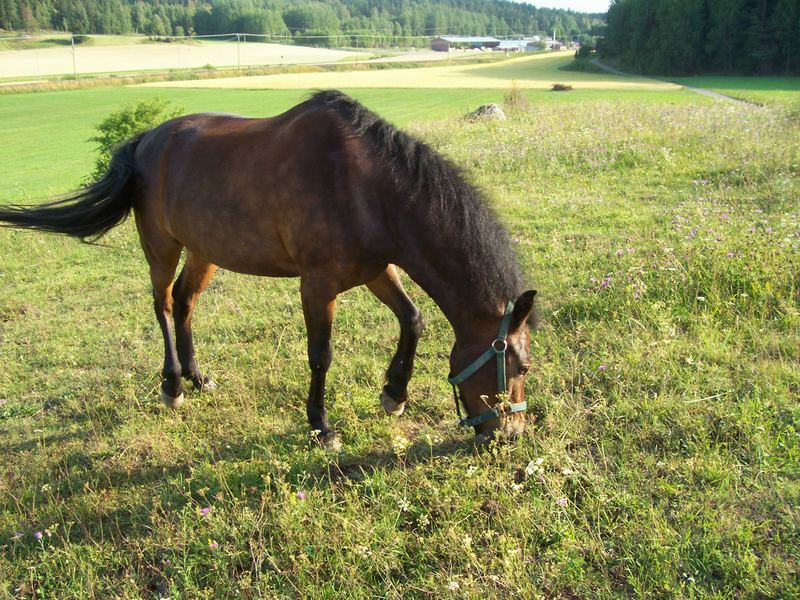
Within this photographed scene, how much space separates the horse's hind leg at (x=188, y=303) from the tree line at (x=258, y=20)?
11338cm

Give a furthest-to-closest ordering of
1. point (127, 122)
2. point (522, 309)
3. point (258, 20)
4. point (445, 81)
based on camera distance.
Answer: point (258, 20)
point (445, 81)
point (127, 122)
point (522, 309)

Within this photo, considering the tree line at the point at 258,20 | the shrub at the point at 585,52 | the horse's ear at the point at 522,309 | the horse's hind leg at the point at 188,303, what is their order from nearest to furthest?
the horse's ear at the point at 522,309 < the horse's hind leg at the point at 188,303 < the shrub at the point at 585,52 < the tree line at the point at 258,20

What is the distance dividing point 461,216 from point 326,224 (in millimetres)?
852

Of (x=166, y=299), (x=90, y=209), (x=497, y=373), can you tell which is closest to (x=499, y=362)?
(x=497, y=373)

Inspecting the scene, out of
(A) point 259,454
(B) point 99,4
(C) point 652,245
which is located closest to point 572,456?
(A) point 259,454

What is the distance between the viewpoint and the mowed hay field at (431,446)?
2793 millimetres

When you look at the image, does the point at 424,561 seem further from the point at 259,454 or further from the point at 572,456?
the point at 259,454

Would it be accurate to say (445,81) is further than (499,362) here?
Yes

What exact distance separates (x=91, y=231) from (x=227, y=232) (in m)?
1.62

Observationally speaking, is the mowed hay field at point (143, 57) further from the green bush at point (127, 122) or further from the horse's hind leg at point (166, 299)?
the horse's hind leg at point (166, 299)

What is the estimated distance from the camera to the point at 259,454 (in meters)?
3.85

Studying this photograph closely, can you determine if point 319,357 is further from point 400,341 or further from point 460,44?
point 460,44

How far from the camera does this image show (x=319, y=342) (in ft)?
13.0

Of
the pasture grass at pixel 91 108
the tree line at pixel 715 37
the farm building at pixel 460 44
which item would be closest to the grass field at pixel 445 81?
the pasture grass at pixel 91 108
